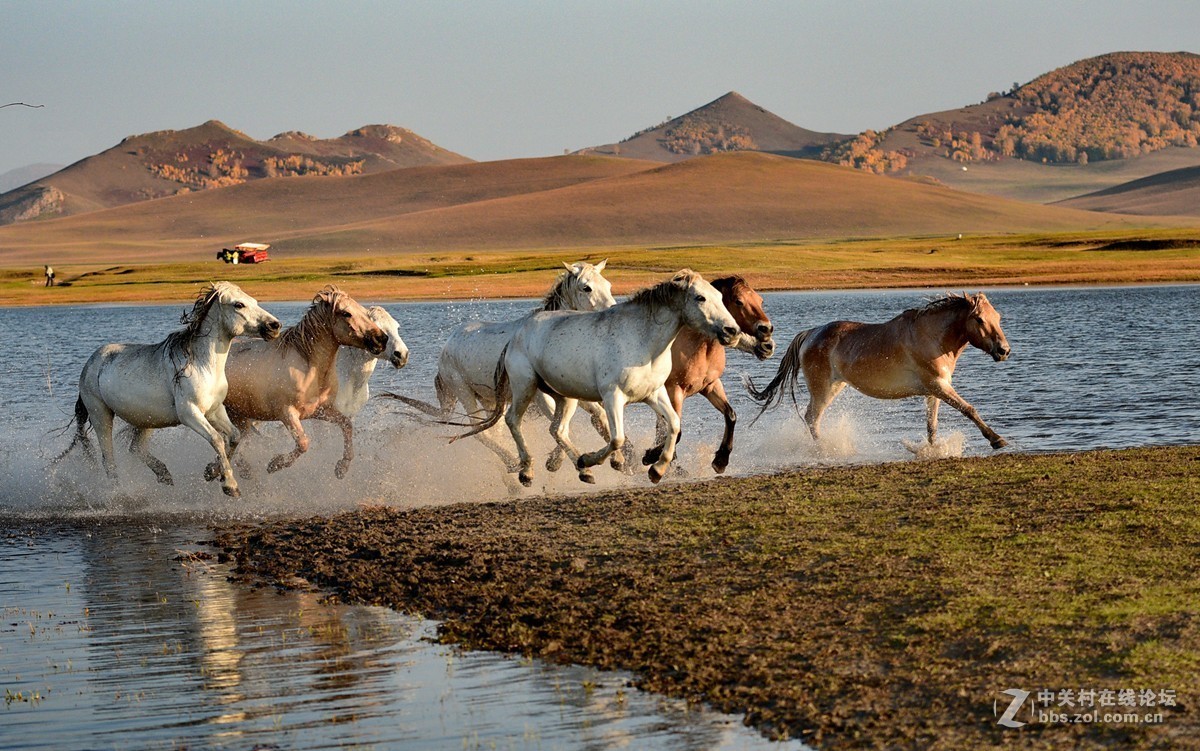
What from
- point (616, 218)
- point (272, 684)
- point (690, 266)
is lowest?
point (272, 684)

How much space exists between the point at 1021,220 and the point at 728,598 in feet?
547

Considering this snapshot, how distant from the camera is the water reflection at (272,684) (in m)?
5.96

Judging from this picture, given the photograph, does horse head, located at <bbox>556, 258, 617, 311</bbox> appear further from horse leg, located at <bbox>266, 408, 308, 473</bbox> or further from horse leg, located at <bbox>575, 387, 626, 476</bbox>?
horse leg, located at <bbox>266, 408, 308, 473</bbox>

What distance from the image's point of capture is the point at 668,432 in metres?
10.8

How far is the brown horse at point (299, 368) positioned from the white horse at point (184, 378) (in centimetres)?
33

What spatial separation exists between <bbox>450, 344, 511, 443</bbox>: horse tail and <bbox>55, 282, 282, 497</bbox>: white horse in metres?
1.90

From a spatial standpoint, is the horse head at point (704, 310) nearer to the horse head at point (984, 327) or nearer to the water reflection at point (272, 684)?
the water reflection at point (272, 684)

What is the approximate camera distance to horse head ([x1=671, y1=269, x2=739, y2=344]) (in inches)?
401

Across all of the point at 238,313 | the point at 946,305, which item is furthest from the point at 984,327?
the point at 238,313

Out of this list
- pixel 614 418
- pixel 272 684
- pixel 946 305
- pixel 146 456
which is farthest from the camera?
pixel 946 305

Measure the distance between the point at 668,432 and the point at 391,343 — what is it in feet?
9.47

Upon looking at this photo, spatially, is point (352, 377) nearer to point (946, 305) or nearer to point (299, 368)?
point (299, 368)

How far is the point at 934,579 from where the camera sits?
7418 millimetres

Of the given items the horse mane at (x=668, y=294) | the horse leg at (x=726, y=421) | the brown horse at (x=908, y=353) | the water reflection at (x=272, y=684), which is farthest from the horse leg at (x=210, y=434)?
the brown horse at (x=908, y=353)
